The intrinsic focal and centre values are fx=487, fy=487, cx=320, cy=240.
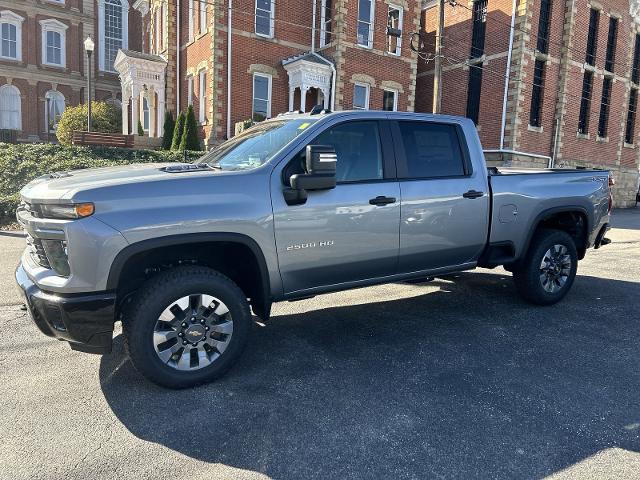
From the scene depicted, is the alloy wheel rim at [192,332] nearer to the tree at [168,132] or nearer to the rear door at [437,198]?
the rear door at [437,198]

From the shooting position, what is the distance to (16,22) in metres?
29.7

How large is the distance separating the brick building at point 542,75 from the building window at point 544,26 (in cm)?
4

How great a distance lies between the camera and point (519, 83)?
21.2 m

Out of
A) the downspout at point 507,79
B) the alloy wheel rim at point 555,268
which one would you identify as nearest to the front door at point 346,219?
the alloy wheel rim at point 555,268

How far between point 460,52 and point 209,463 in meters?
25.2

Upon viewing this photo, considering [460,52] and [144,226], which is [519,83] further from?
[144,226]

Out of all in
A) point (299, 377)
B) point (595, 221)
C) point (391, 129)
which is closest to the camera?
point (299, 377)

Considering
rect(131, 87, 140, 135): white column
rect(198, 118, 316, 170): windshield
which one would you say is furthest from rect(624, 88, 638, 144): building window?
rect(198, 118, 316, 170): windshield

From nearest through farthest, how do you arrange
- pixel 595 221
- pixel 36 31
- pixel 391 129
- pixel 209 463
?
pixel 209 463 → pixel 391 129 → pixel 595 221 → pixel 36 31

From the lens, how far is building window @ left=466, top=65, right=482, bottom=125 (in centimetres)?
2339

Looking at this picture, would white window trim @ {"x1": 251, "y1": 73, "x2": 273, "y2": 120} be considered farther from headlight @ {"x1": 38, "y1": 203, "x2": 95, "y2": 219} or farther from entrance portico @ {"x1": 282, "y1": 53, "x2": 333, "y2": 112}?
headlight @ {"x1": 38, "y1": 203, "x2": 95, "y2": 219}

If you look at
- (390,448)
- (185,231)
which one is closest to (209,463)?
(390,448)

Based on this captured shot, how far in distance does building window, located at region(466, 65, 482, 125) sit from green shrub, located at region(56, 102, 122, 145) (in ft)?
58.6

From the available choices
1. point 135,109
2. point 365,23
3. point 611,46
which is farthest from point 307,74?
point 611,46
